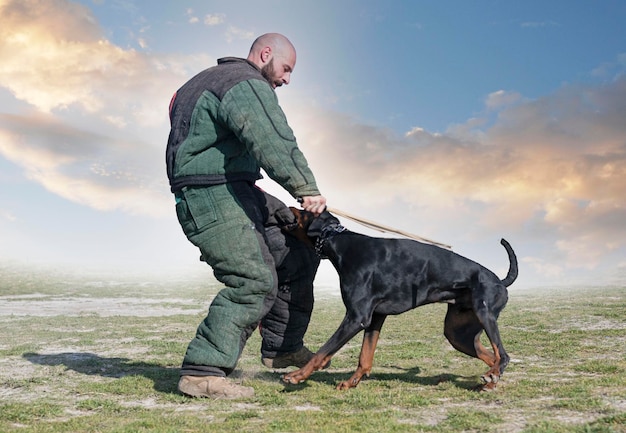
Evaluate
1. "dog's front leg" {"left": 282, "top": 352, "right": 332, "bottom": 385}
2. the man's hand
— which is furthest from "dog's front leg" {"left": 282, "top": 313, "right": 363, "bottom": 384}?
the man's hand

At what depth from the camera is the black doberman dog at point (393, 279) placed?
18.2ft

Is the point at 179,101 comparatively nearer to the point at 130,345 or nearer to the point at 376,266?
the point at 376,266

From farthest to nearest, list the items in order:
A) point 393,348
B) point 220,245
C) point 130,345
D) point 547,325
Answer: point 547,325 < point 130,345 < point 393,348 < point 220,245

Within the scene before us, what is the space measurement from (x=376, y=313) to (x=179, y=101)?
2570mm

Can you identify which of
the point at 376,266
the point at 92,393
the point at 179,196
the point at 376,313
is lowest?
the point at 92,393

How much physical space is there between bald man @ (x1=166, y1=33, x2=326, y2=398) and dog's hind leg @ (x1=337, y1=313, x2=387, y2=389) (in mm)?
890

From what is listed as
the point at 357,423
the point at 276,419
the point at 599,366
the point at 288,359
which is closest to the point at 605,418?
the point at 357,423

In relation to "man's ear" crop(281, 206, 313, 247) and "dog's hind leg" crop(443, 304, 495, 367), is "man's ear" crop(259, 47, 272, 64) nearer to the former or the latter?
"man's ear" crop(281, 206, 313, 247)

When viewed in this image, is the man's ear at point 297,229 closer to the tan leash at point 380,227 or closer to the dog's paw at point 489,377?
the tan leash at point 380,227

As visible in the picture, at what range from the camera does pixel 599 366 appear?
6.47 metres

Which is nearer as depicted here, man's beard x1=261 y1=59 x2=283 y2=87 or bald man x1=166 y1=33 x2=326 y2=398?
bald man x1=166 y1=33 x2=326 y2=398

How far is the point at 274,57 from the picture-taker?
5.71 m

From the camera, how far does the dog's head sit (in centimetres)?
573

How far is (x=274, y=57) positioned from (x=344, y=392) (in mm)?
2977
